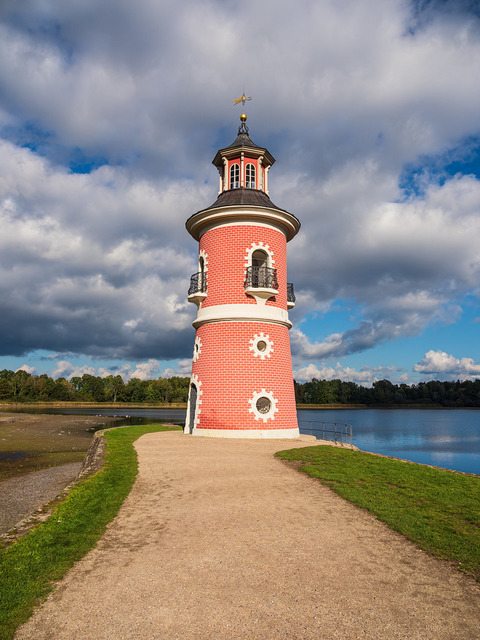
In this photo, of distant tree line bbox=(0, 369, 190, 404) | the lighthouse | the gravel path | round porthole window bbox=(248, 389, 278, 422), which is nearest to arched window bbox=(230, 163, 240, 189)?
the lighthouse

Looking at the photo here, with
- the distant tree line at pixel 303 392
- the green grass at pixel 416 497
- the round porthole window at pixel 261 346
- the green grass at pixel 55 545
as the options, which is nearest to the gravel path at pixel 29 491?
the green grass at pixel 55 545

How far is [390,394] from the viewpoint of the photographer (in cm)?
11406

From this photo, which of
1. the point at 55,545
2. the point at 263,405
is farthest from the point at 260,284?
the point at 55,545

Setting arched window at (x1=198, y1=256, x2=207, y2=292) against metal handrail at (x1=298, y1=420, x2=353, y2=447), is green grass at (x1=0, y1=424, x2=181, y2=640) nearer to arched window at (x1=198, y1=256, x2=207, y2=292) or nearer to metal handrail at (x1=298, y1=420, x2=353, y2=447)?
metal handrail at (x1=298, y1=420, x2=353, y2=447)

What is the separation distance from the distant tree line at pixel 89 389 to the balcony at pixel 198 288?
9241 centimetres

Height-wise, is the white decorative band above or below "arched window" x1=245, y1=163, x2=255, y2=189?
below

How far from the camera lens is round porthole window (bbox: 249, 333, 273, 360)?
55.8ft

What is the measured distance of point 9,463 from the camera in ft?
55.6

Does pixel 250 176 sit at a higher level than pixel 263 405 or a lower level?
higher

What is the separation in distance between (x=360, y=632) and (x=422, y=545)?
2244mm

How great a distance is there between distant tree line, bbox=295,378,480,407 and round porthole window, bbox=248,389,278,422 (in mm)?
93753

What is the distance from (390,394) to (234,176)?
106m

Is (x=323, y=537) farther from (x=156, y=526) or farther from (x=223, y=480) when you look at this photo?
(x=223, y=480)

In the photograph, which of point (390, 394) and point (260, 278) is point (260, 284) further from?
point (390, 394)
